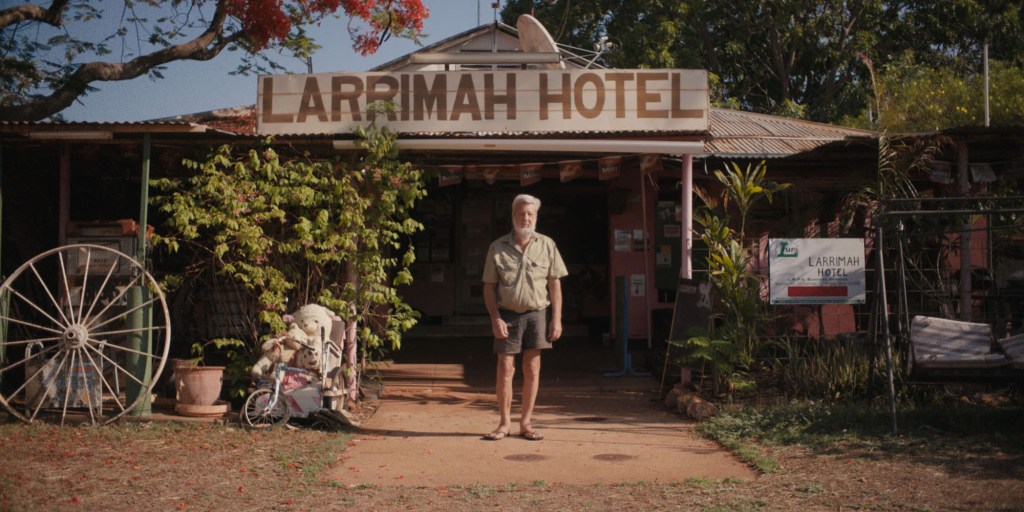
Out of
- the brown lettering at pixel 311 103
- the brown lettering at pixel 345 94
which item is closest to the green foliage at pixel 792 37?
the brown lettering at pixel 345 94

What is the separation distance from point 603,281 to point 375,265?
6298mm

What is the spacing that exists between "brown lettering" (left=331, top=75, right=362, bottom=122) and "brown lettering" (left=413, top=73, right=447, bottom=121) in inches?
21.8

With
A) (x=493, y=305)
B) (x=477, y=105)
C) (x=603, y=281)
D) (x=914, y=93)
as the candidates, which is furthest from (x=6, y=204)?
(x=914, y=93)

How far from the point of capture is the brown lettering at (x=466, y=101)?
8.78 metres

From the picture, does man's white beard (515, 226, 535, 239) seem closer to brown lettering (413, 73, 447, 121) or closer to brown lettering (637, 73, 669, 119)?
brown lettering (413, 73, 447, 121)

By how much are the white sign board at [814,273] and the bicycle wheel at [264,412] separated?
14.5 feet

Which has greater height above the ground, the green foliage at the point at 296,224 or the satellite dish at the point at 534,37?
the satellite dish at the point at 534,37

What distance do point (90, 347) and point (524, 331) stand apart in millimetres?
3582

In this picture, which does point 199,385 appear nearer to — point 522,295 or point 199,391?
point 199,391

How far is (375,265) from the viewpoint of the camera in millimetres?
8312

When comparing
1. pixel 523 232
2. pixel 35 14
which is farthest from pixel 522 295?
pixel 35 14

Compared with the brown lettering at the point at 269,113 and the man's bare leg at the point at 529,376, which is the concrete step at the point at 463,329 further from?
the man's bare leg at the point at 529,376

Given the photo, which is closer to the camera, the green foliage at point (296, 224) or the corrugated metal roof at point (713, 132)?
the corrugated metal roof at point (713, 132)

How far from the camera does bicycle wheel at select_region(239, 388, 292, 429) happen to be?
288 inches
